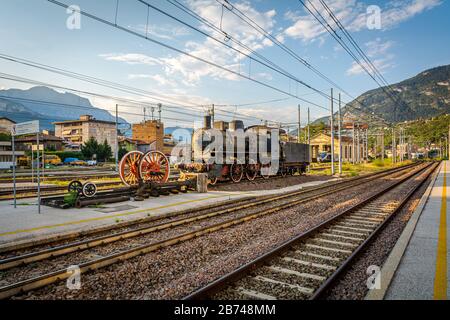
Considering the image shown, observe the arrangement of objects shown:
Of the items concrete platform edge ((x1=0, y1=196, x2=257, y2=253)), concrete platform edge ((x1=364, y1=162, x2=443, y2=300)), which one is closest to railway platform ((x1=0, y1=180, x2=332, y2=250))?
concrete platform edge ((x1=0, y1=196, x2=257, y2=253))

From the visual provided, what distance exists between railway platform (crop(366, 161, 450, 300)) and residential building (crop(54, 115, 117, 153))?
3205 inches

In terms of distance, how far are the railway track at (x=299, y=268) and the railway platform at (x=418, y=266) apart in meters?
0.61

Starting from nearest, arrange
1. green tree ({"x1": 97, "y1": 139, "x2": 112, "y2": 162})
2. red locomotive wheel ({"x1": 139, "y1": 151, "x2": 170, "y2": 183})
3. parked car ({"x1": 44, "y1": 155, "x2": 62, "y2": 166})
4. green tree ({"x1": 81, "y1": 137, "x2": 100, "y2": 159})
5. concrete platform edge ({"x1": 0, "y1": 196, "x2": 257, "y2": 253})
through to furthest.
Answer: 1. concrete platform edge ({"x1": 0, "y1": 196, "x2": 257, "y2": 253})
2. red locomotive wheel ({"x1": 139, "y1": 151, "x2": 170, "y2": 183})
3. parked car ({"x1": 44, "y1": 155, "x2": 62, "y2": 166})
4. green tree ({"x1": 81, "y1": 137, "x2": 100, "y2": 159})
5. green tree ({"x1": 97, "y1": 139, "x2": 112, "y2": 162})

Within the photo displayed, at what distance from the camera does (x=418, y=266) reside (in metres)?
4.51

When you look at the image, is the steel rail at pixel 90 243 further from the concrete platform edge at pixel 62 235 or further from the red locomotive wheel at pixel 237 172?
the red locomotive wheel at pixel 237 172

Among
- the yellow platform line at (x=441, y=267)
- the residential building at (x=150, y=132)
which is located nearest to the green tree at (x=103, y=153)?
the residential building at (x=150, y=132)

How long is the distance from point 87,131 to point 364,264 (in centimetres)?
8747

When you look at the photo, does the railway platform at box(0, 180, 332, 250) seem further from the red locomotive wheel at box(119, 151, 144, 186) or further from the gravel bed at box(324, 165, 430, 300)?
the gravel bed at box(324, 165, 430, 300)

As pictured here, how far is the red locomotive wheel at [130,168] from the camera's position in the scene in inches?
477

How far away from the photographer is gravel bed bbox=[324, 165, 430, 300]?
3861 mm

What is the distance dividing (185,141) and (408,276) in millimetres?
15216

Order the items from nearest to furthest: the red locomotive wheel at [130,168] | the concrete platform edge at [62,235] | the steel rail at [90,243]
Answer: the steel rail at [90,243] < the concrete platform edge at [62,235] < the red locomotive wheel at [130,168]
